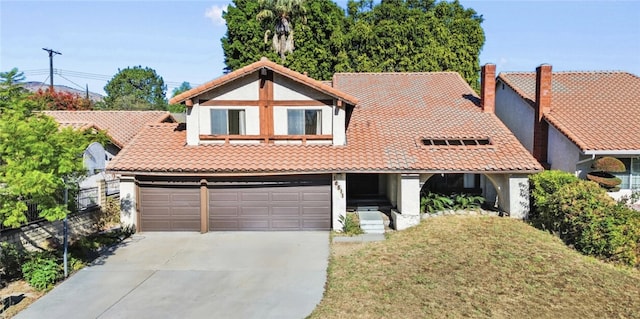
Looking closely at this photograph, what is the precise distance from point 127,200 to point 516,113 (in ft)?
54.9

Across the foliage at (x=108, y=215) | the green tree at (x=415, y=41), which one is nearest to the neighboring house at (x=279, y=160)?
the foliage at (x=108, y=215)

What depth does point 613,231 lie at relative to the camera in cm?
1123

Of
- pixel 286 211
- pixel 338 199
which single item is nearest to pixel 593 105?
pixel 338 199

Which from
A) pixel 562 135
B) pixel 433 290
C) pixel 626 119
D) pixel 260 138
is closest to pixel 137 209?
pixel 260 138

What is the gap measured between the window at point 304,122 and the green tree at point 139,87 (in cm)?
5092

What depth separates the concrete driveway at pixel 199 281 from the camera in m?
8.50

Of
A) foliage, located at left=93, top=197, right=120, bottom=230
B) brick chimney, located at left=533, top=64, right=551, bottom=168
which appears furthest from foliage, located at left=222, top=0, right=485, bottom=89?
foliage, located at left=93, top=197, right=120, bottom=230

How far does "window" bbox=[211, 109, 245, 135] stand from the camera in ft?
50.8

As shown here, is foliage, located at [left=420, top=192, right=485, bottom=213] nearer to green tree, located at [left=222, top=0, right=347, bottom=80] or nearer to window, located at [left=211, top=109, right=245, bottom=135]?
window, located at [left=211, top=109, right=245, bottom=135]

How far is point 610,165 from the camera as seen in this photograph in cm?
1442

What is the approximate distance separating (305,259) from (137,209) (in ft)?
21.8

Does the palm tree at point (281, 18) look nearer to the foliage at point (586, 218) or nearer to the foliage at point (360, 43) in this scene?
the foliage at point (360, 43)

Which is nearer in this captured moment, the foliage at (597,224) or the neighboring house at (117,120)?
the foliage at (597,224)

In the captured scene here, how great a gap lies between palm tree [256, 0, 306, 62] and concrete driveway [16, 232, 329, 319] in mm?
21126
